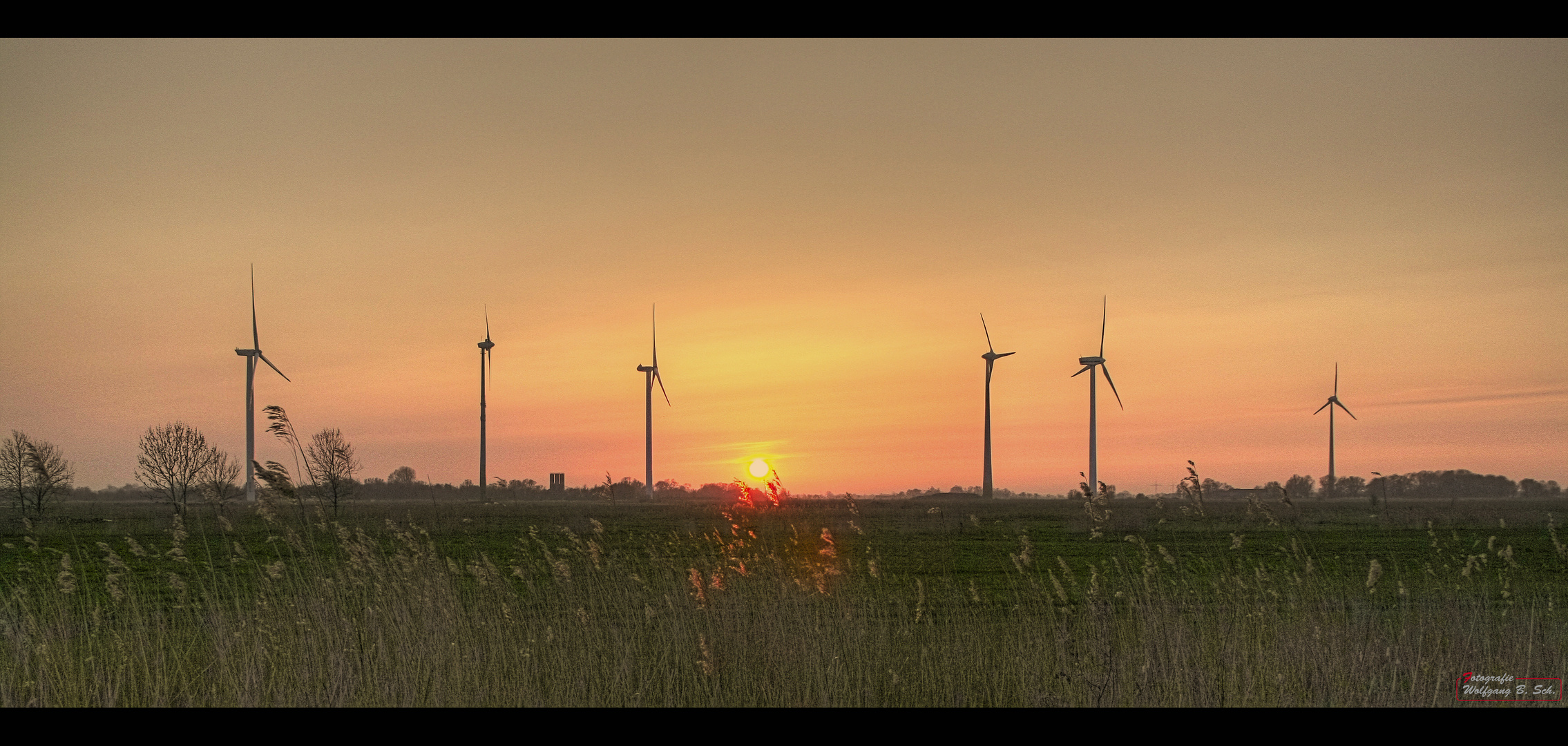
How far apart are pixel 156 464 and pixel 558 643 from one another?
224 ft

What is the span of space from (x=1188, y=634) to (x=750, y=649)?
4.80m

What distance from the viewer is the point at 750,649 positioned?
10.9 m
